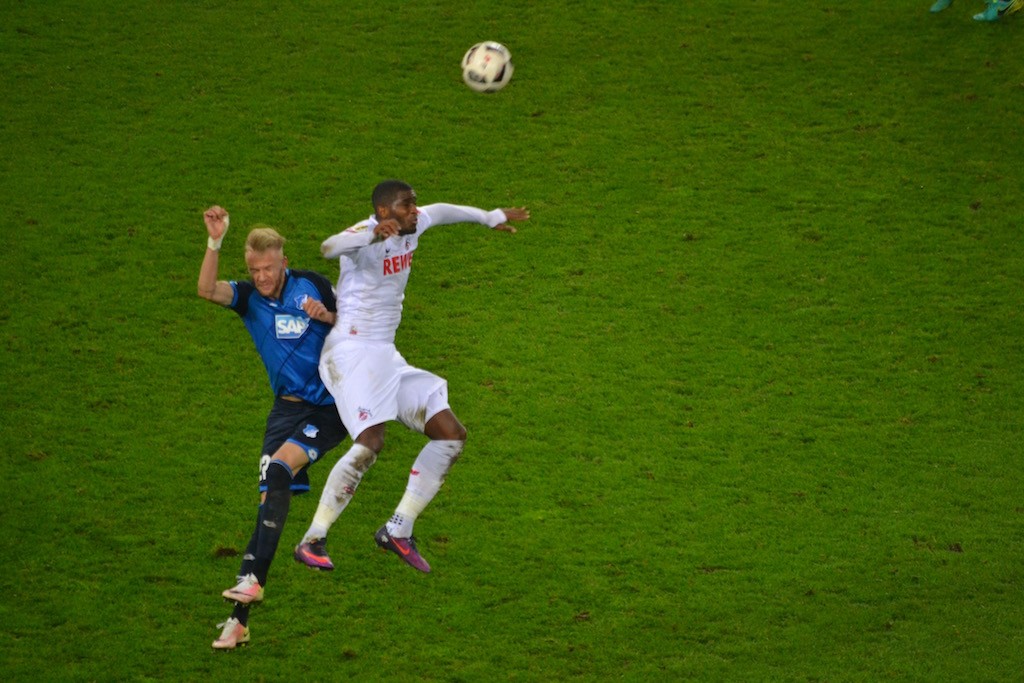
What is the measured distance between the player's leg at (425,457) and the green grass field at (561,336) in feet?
3.12

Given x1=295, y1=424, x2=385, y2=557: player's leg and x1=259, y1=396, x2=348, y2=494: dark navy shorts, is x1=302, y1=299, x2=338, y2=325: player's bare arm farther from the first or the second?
x1=295, y1=424, x2=385, y2=557: player's leg

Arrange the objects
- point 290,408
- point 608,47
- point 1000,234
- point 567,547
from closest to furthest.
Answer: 1. point 290,408
2. point 567,547
3. point 1000,234
4. point 608,47

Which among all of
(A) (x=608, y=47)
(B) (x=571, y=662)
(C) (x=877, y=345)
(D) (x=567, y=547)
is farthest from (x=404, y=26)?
(B) (x=571, y=662)

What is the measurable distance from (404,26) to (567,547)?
900 centimetres

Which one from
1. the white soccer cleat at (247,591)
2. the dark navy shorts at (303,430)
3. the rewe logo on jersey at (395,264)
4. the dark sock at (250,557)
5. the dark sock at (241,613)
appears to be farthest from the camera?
the rewe logo on jersey at (395,264)

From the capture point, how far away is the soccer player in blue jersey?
7.25 meters

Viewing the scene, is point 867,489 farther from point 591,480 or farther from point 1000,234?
point 1000,234

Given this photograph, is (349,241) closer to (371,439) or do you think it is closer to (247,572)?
(371,439)

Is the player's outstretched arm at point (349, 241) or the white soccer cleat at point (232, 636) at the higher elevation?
the player's outstretched arm at point (349, 241)

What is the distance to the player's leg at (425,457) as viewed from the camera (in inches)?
305

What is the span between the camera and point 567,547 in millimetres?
9320

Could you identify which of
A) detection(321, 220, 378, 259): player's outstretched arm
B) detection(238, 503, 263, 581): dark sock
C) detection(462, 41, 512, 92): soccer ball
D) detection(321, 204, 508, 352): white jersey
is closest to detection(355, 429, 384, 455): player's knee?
detection(321, 204, 508, 352): white jersey

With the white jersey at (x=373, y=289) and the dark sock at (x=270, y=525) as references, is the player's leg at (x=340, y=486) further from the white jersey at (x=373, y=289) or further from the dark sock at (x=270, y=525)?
the white jersey at (x=373, y=289)

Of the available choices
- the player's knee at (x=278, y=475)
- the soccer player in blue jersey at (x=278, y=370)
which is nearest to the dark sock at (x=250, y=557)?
the soccer player in blue jersey at (x=278, y=370)
